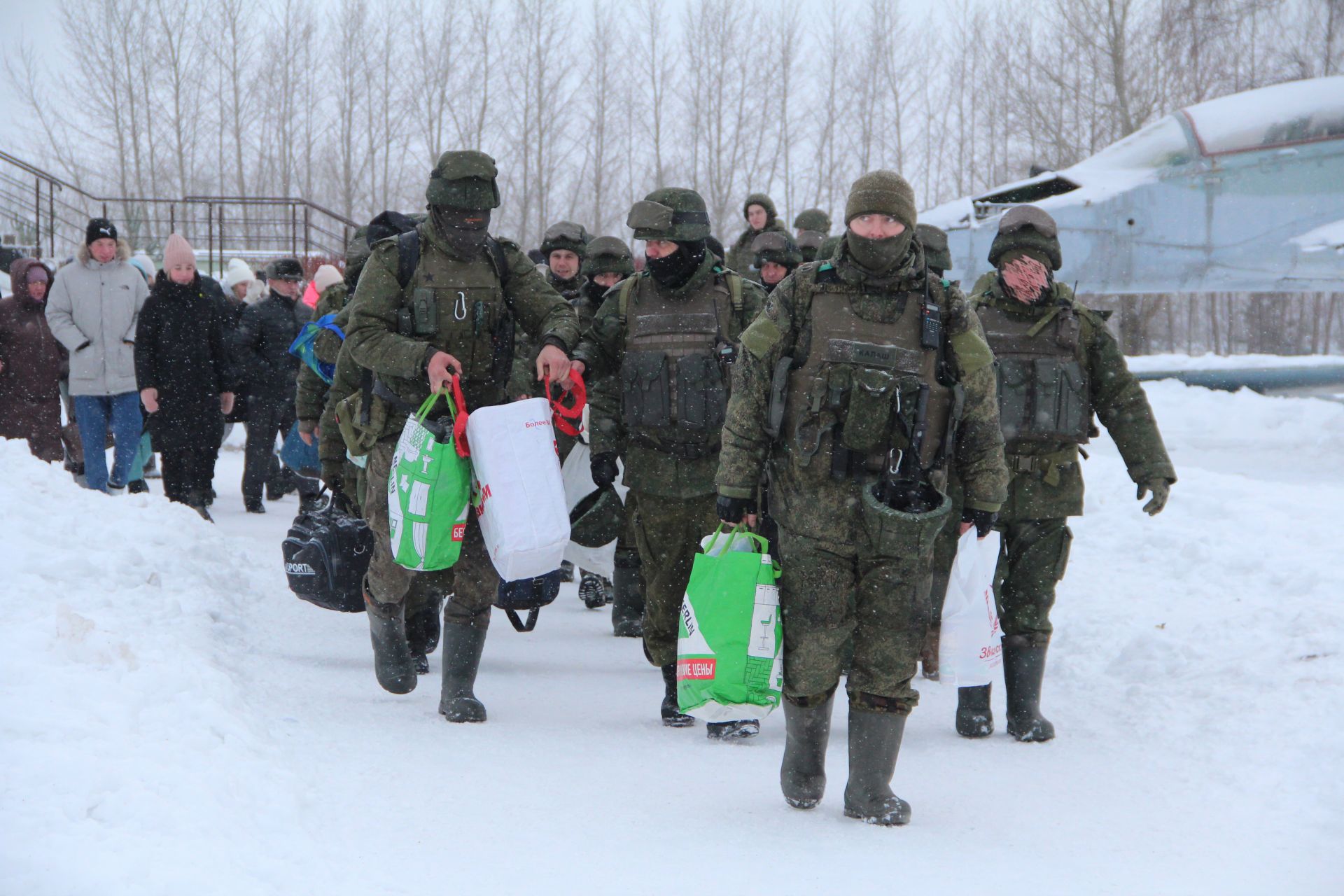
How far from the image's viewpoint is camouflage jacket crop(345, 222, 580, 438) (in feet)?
15.2

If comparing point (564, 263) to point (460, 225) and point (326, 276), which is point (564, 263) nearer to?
point (326, 276)

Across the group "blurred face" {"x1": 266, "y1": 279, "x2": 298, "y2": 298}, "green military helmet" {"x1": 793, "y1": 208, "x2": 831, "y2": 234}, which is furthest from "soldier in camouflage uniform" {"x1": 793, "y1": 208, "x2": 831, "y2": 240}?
"blurred face" {"x1": 266, "y1": 279, "x2": 298, "y2": 298}

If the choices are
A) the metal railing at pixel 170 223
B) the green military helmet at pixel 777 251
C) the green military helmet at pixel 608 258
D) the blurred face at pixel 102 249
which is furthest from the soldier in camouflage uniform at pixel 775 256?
the metal railing at pixel 170 223

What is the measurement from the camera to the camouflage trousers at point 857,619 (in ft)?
12.4

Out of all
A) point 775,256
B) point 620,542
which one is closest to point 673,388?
point 620,542

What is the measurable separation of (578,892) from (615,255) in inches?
175

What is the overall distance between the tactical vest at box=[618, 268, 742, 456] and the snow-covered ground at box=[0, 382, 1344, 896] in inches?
47.4

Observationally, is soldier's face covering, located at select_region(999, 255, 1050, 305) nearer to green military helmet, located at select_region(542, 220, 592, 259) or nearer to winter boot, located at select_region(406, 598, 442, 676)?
winter boot, located at select_region(406, 598, 442, 676)

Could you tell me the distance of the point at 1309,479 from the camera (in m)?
11.0

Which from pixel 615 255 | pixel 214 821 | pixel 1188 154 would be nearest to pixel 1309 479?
pixel 1188 154

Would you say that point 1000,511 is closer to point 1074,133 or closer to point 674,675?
point 674,675

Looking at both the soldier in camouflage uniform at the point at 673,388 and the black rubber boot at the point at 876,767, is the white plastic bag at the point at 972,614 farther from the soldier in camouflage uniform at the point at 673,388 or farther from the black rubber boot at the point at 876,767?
the soldier in camouflage uniform at the point at 673,388

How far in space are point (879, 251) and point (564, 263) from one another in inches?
183

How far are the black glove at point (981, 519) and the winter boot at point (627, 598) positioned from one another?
2888 millimetres
